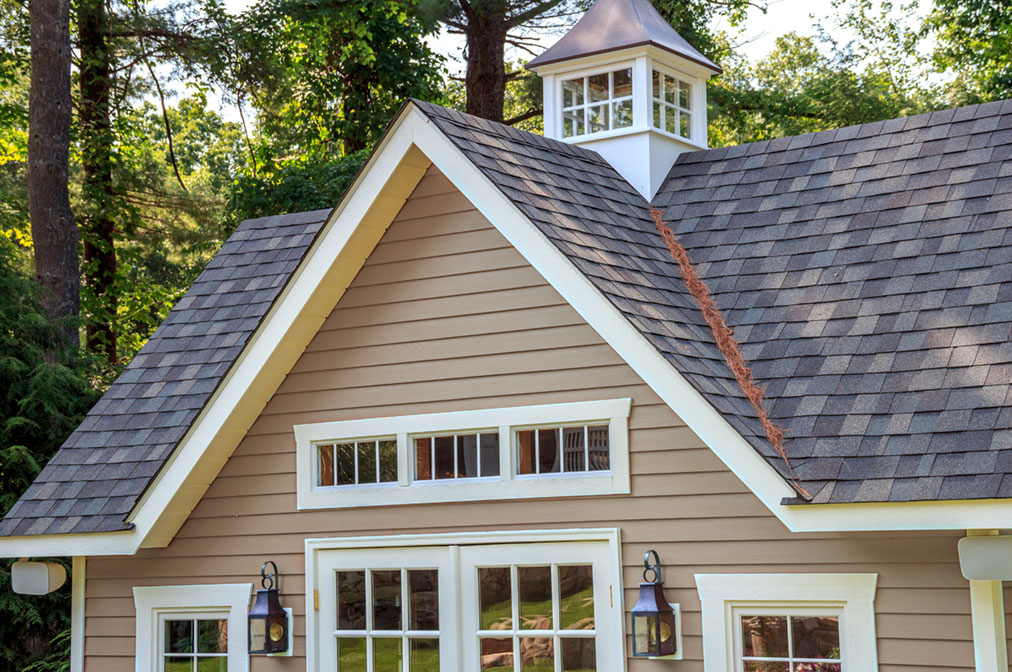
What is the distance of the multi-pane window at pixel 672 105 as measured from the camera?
32.0ft

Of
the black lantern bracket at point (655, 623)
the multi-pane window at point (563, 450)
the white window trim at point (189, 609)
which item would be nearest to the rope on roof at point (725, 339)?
the multi-pane window at point (563, 450)

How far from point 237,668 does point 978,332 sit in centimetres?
514

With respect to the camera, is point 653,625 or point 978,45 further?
point 978,45

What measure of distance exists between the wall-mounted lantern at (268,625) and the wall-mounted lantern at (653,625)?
8.00ft

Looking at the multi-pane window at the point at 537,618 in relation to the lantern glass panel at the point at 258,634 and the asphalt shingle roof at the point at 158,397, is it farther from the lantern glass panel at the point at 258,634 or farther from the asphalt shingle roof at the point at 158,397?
the asphalt shingle roof at the point at 158,397

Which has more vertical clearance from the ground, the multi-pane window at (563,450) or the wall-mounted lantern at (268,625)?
the multi-pane window at (563,450)

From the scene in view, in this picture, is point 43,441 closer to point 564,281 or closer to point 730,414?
point 564,281

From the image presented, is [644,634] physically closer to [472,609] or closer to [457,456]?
[472,609]

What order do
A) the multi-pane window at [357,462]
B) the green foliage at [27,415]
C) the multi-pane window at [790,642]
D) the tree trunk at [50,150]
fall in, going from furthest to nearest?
the tree trunk at [50,150]
the green foliage at [27,415]
the multi-pane window at [357,462]
the multi-pane window at [790,642]

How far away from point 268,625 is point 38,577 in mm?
1835

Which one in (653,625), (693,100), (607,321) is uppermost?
(693,100)

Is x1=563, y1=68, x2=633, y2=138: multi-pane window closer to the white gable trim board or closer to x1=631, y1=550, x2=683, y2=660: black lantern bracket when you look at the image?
the white gable trim board

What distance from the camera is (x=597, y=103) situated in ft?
32.1

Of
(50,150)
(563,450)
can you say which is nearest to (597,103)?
(563,450)
